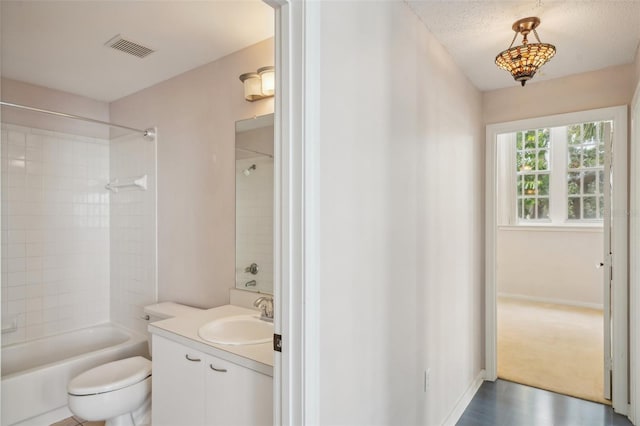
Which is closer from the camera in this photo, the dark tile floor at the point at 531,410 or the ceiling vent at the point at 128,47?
the ceiling vent at the point at 128,47

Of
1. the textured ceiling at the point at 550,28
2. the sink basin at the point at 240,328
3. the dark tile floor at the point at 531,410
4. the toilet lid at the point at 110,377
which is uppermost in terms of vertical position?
the textured ceiling at the point at 550,28

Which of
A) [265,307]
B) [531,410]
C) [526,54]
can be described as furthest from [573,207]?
[265,307]

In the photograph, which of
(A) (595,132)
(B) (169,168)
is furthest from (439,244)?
(A) (595,132)

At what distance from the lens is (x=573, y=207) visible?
→ 546 cm

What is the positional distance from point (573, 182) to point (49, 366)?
661 cm

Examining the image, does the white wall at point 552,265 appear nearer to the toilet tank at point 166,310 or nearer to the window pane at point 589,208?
the window pane at point 589,208

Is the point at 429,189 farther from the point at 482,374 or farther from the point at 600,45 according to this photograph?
the point at 482,374

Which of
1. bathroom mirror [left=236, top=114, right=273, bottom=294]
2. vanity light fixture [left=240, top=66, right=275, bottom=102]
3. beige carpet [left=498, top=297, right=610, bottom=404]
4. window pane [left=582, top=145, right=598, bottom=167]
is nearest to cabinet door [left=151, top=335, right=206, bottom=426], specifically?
bathroom mirror [left=236, top=114, right=273, bottom=294]

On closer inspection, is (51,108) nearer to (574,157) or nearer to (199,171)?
(199,171)

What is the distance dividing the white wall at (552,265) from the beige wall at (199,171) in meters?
5.06

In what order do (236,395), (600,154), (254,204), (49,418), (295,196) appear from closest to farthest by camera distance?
(295,196) → (236,395) → (254,204) → (49,418) → (600,154)

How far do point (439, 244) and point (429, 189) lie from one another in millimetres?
373

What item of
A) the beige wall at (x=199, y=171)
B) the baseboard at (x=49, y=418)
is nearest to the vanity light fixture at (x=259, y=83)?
the beige wall at (x=199, y=171)

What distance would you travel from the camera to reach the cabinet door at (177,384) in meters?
1.68
